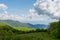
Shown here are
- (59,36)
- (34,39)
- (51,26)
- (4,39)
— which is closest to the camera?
(4,39)

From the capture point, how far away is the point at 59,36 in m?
125

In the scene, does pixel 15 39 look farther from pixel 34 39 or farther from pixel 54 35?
pixel 54 35

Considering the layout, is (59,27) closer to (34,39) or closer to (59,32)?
(59,32)

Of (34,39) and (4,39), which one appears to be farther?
(34,39)

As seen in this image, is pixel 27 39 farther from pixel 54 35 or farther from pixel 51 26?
pixel 51 26

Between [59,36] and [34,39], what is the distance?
148ft

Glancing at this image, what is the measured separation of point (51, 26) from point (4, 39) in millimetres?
95612

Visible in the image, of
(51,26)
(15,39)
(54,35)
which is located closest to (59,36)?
(54,35)

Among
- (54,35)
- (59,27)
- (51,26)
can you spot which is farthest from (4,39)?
(51,26)

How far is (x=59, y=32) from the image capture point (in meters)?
128

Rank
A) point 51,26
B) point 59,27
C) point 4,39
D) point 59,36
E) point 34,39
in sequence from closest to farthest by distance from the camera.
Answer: point 4,39
point 34,39
point 59,36
point 59,27
point 51,26

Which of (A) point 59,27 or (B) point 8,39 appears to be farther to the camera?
(A) point 59,27

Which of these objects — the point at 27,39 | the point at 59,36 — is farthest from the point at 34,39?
the point at 59,36

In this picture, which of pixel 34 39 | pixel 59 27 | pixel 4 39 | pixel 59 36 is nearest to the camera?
pixel 4 39
